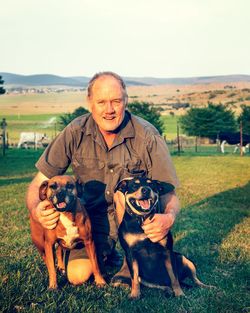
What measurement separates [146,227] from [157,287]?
778 millimetres

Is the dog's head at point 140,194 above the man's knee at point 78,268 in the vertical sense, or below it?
above

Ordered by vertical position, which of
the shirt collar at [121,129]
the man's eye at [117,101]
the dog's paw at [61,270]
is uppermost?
the man's eye at [117,101]

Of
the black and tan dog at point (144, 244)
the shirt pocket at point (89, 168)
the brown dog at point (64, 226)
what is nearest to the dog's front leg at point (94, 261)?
the brown dog at point (64, 226)

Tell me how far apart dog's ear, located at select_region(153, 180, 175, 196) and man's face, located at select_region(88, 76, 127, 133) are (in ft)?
2.46

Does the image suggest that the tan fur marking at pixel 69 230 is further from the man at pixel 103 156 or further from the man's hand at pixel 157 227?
the man's hand at pixel 157 227

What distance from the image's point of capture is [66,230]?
14.4ft

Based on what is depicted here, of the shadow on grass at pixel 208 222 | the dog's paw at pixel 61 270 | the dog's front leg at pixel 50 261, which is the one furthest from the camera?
the shadow on grass at pixel 208 222

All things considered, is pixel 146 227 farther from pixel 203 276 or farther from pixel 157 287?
pixel 203 276

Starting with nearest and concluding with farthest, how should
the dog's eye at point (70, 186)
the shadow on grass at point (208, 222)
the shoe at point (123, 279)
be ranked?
the dog's eye at point (70, 186) → the shoe at point (123, 279) → the shadow on grass at point (208, 222)

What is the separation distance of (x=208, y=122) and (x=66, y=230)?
41.3 meters

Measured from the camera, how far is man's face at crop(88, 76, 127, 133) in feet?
14.6

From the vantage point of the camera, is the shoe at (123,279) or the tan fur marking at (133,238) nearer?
the tan fur marking at (133,238)

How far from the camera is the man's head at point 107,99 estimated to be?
176 inches

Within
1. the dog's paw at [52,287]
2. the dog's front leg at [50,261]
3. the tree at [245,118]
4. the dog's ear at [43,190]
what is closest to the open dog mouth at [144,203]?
the dog's ear at [43,190]
